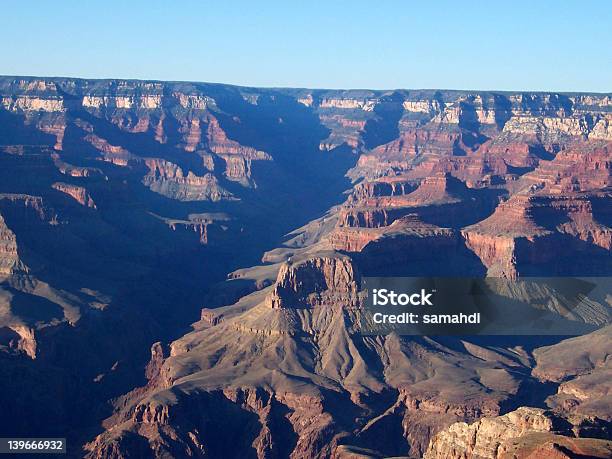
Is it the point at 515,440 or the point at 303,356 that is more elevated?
the point at 303,356

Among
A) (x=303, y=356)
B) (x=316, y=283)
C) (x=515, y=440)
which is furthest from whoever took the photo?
(x=316, y=283)

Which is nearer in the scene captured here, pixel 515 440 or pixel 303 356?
pixel 515 440

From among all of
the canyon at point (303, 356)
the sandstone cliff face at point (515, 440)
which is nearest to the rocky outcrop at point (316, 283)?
the canyon at point (303, 356)

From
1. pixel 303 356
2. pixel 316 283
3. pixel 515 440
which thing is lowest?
pixel 515 440

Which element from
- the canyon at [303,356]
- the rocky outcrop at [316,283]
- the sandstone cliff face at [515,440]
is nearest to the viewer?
the sandstone cliff face at [515,440]

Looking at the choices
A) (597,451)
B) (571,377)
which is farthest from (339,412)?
(597,451)

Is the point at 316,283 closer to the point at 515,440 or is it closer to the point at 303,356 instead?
the point at 303,356

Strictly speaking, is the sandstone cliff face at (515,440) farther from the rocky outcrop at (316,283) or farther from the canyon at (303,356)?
the rocky outcrop at (316,283)

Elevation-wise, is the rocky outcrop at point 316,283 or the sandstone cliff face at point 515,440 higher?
the rocky outcrop at point 316,283

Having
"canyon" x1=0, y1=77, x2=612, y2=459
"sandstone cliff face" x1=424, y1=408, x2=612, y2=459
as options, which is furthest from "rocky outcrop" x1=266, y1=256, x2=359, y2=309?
"sandstone cliff face" x1=424, y1=408, x2=612, y2=459

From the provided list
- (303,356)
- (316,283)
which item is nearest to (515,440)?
(303,356)

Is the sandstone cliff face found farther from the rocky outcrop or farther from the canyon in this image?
the rocky outcrop

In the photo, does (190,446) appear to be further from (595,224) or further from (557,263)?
(595,224)
